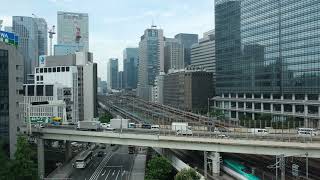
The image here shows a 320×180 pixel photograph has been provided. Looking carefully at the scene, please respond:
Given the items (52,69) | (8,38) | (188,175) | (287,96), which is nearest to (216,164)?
(188,175)

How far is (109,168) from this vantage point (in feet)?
263

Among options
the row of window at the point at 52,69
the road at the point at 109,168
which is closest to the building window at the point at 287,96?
the road at the point at 109,168

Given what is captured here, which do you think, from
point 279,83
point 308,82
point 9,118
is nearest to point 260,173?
point 9,118

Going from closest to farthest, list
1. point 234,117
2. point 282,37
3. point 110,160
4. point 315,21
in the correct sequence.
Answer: point 110,160 → point 315,21 → point 282,37 → point 234,117

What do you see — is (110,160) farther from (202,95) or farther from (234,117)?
(202,95)

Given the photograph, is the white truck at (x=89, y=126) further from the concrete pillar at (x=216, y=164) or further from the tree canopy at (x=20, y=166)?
the concrete pillar at (x=216, y=164)

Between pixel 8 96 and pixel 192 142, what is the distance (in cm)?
3518

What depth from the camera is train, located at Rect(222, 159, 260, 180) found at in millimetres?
57681

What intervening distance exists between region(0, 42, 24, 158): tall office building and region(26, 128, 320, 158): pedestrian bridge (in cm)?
1204

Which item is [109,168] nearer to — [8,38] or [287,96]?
[8,38]

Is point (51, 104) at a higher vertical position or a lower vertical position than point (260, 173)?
higher

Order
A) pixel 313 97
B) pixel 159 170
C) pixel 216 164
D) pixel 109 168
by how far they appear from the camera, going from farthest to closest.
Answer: pixel 313 97, pixel 109 168, pixel 159 170, pixel 216 164

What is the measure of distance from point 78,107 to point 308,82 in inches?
3589

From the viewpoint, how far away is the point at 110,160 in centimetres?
8988
